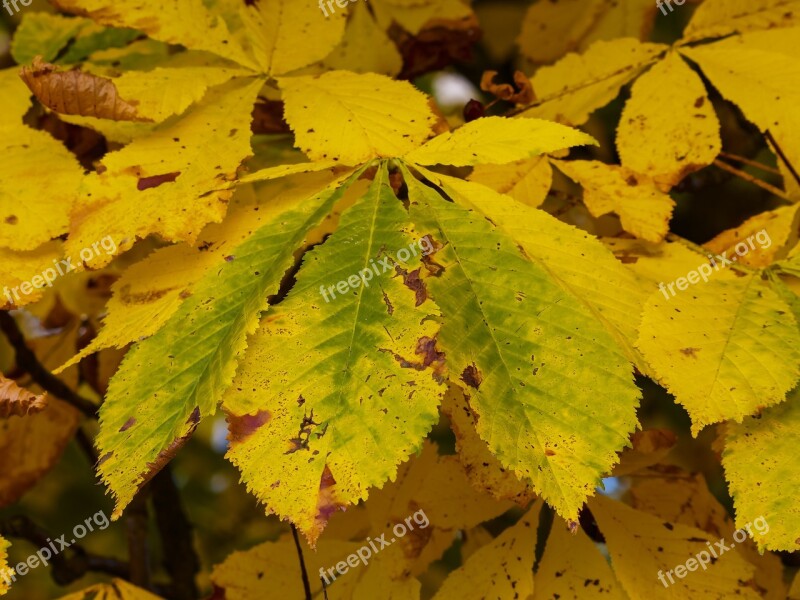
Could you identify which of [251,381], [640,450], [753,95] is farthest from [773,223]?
[251,381]

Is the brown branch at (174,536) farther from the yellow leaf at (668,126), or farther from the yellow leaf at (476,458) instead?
the yellow leaf at (668,126)

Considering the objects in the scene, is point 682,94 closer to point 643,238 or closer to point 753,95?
point 753,95

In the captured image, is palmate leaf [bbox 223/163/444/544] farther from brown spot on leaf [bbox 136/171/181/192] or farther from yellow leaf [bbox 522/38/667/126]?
yellow leaf [bbox 522/38/667/126]

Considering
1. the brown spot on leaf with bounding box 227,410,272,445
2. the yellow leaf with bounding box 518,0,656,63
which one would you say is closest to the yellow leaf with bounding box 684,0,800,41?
the yellow leaf with bounding box 518,0,656,63

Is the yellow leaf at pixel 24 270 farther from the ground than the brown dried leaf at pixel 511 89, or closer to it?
farther from the ground

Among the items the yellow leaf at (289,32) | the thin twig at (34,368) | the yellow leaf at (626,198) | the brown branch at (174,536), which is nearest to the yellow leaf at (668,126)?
the yellow leaf at (626,198)

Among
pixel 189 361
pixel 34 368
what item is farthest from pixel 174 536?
pixel 189 361

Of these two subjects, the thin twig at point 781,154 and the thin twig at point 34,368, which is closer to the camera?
the thin twig at point 781,154
